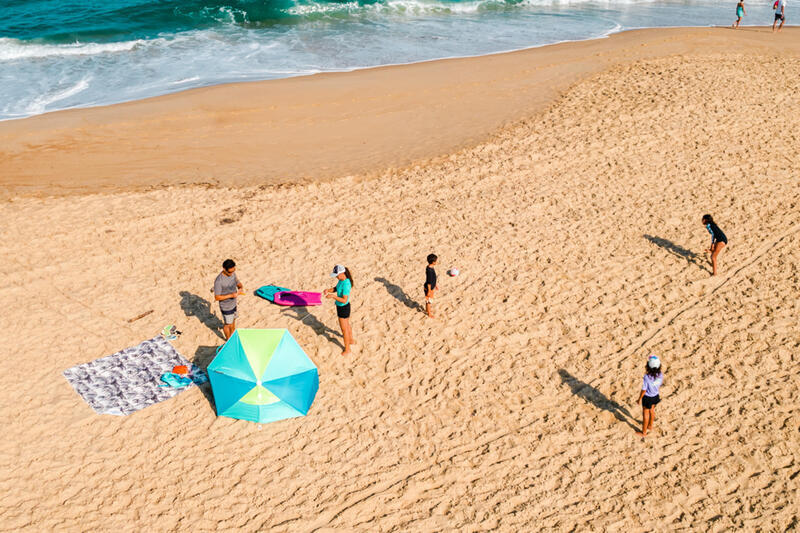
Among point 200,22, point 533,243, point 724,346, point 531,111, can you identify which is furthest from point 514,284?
point 200,22

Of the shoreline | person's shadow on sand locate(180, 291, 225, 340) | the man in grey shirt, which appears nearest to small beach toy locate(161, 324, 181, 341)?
person's shadow on sand locate(180, 291, 225, 340)

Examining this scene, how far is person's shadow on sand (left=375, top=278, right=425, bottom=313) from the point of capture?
34.0 feet

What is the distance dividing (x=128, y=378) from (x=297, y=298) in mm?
2854

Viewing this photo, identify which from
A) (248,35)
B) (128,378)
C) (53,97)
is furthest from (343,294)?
(248,35)

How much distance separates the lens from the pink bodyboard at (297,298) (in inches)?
408

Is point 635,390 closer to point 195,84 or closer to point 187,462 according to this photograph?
point 187,462

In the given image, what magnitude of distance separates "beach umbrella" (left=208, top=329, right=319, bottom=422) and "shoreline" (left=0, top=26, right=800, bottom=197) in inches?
287

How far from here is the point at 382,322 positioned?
10.1 meters

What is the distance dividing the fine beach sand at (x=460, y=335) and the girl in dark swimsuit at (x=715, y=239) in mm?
267

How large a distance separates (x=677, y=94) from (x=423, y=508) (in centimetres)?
1495

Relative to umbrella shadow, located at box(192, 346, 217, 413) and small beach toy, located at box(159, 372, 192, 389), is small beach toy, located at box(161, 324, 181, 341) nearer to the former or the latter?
umbrella shadow, located at box(192, 346, 217, 413)

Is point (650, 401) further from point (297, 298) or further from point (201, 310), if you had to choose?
point (201, 310)

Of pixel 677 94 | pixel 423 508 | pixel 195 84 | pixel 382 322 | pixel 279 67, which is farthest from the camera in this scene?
pixel 279 67

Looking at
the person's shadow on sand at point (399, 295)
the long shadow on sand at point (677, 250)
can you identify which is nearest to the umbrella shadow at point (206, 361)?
the person's shadow on sand at point (399, 295)
